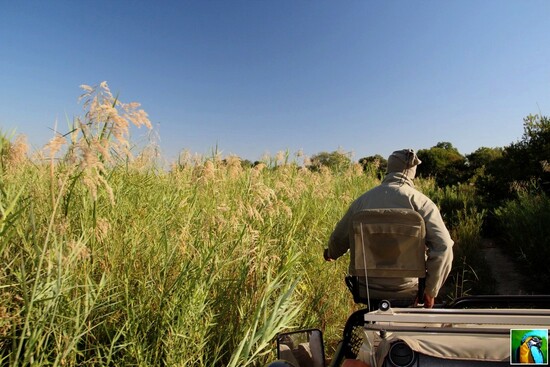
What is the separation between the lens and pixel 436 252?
310cm

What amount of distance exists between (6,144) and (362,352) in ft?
9.35

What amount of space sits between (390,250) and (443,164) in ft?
75.1

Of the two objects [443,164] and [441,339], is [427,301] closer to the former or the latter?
[441,339]

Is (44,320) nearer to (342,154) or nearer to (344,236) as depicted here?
(344,236)

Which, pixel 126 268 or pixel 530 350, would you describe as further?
pixel 126 268

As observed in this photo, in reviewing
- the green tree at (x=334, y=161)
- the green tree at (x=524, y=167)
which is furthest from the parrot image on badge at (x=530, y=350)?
the green tree at (x=524, y=167)

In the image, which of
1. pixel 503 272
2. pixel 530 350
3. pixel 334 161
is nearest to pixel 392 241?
pixel 530 350

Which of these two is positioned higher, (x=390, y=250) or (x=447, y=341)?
(x=390, y=250)

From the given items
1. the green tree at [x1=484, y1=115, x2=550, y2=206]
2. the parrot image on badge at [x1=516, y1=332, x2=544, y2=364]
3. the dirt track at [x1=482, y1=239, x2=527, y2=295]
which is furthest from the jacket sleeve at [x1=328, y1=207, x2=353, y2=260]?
the green tree at [x1=484, y1=115, x2=550, y2=206]

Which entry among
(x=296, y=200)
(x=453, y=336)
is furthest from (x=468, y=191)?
(x=453, y=336)

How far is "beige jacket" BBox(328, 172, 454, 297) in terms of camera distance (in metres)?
3.09

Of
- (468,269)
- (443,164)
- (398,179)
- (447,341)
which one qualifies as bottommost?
(468,269)

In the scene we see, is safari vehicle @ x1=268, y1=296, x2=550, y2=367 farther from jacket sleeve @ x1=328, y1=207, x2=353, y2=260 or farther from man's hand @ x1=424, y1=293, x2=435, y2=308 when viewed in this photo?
jacket sleeve @ x1=328, y1=207, x2=353, y2=260

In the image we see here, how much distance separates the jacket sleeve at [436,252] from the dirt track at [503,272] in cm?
359
